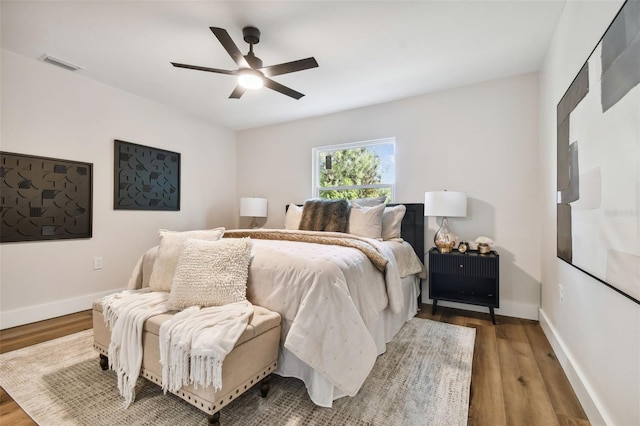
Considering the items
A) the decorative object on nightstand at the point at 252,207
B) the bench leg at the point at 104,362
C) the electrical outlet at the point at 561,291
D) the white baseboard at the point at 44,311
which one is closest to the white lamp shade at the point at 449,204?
the electrical outlet at the point at 561,291

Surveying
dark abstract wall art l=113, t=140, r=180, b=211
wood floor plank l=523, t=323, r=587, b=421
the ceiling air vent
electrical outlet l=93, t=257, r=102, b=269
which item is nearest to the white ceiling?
the ceiling air vent

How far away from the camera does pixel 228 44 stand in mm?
1900

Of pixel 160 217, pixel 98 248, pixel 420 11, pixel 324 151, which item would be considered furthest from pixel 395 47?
pixel 98 248

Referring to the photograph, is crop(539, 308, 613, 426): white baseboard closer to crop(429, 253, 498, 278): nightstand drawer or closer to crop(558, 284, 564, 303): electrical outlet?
crop(558, 284, 564, 303): electrical outlet

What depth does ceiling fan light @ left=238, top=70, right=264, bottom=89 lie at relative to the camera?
2193 millimetres

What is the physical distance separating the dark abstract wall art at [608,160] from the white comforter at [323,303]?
1.12 metres

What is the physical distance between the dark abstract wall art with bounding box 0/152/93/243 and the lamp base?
3.78 m

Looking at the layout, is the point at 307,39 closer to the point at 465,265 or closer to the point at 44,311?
the point at 465,265

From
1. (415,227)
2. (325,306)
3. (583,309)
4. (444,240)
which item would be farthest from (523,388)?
(415,227)

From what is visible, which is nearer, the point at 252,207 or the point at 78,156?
the point at 78,156

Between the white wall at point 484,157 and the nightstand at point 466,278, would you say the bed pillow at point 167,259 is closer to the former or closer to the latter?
the nightstand at point 466,278

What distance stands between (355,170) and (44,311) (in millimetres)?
3756

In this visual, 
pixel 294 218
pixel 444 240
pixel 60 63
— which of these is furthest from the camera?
pixel 294 218

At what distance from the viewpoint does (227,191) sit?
15.6 ft
